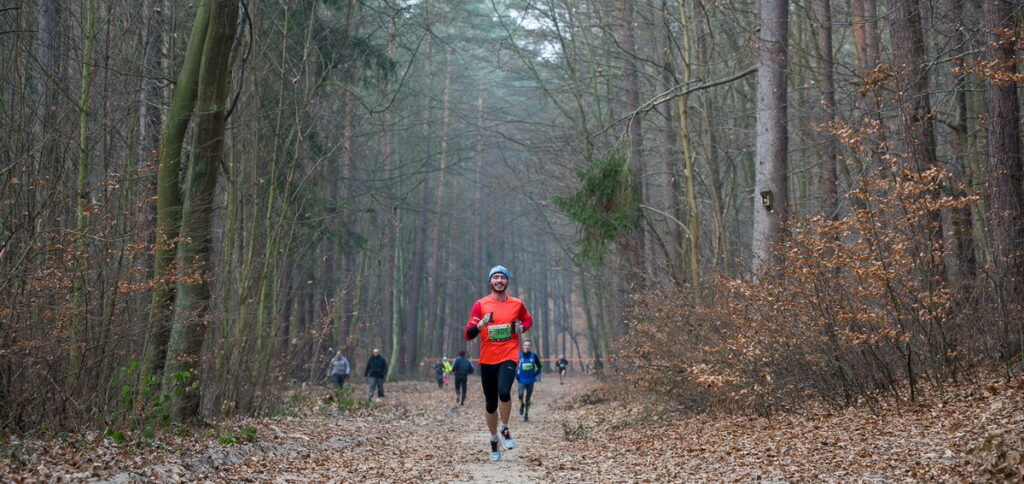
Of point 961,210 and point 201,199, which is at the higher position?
point 201,199

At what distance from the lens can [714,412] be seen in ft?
40.6

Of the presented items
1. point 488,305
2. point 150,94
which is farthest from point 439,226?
point 488,305

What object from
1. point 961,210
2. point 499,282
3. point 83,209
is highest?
point 961,210

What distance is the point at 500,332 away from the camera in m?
10.0

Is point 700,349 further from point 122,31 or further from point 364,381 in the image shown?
point 364,381

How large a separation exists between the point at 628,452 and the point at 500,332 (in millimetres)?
2088

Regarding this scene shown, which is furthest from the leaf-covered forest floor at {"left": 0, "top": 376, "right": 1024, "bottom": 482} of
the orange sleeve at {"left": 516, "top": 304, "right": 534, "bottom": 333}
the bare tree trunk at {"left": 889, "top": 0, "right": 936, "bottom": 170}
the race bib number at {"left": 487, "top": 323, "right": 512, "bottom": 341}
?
the bare tree trunk at {"left": 889, "top": 0, "right": 936, "bottom": 170}

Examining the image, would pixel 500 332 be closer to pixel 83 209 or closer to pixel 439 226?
pixel 83 209

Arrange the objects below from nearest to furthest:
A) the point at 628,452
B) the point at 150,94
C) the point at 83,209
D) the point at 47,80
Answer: the point at 83,209, the point at 47,80, the point at 628,452, the point at 150,94

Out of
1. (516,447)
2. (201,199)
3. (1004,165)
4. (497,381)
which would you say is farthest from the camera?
(516,447)

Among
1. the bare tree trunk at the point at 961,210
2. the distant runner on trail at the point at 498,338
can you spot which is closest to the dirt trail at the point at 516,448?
→ the distant runner on trail at the point at 498,338

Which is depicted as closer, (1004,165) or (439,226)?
(1004,165)

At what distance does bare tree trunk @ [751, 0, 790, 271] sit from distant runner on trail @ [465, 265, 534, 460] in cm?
492

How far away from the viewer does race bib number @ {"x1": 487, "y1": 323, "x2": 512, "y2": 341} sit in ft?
32.9
